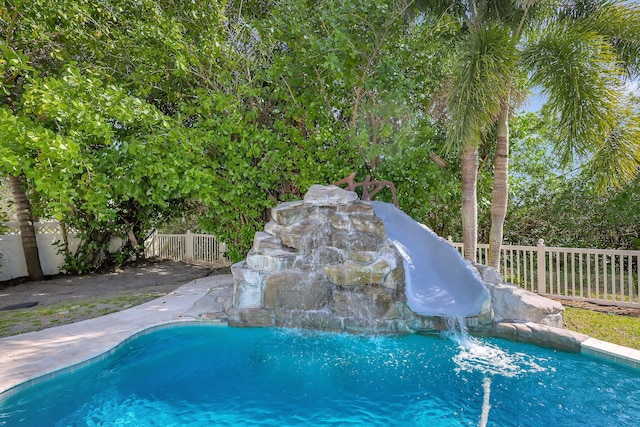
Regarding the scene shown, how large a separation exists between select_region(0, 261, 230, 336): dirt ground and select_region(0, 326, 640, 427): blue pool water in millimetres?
1804

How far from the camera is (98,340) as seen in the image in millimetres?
4016

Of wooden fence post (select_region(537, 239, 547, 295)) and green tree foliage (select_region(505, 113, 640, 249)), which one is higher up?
green tree foliage (select_region(505, 113, 640, 249))

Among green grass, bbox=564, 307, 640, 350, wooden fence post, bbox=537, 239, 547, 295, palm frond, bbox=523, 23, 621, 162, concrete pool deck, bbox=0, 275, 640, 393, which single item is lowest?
green grass, bbox=564, 307, 640, 350

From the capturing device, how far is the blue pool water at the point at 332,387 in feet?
9.09

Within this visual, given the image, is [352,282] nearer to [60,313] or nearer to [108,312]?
[108,312]

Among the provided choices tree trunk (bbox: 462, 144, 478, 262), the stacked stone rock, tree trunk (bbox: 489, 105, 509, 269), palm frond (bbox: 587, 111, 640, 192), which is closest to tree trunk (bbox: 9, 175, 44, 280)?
the stacked stone rock

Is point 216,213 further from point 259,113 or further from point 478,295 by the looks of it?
point 478,295

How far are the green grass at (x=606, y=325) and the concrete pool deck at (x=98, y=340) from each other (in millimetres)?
568

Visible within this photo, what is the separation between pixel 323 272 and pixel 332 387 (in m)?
1.89

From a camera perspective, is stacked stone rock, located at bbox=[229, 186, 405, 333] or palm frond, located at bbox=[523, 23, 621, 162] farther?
palm frond, located at bbox=[523, 23, 621, 162]

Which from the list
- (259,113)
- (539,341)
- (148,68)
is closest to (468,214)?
(539,341)

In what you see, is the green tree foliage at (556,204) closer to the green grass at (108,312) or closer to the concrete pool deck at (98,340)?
the green grass at (108,312)

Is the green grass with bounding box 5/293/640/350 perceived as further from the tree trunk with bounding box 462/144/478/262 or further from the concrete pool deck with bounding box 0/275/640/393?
the tree trunk with bounding box 462/144/478/262

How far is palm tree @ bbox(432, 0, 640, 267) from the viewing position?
522 centimetres
